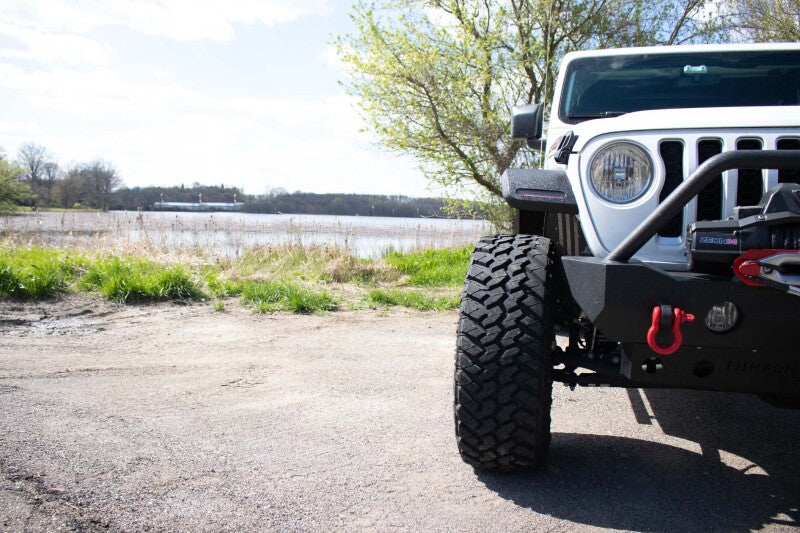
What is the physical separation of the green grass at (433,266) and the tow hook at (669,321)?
6848 millimetres

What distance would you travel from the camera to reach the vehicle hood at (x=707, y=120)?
8.24 feet

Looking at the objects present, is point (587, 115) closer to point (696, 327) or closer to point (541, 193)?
point (541, 193)

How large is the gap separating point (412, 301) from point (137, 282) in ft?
10.4

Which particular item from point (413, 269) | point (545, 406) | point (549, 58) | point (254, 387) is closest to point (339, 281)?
Result: point (413, 269)

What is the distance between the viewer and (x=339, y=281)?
9.47 m

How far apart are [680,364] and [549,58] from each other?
10635 mm

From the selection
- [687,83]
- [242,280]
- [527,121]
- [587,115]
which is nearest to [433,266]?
[242,280]

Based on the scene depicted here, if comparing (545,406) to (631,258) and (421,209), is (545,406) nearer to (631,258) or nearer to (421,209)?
(631,258)

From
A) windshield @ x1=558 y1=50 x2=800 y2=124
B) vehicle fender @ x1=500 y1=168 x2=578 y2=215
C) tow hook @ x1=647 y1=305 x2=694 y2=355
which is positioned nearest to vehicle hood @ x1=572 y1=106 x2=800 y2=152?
vehicle fender @ x1=500 y1=168 x2=578 y2=215

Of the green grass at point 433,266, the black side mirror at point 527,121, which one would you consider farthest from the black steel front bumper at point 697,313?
the green grass at point 433,266

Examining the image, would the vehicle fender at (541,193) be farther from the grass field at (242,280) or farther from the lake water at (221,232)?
the lake water at (221,232)

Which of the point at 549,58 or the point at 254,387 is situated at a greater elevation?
the point at 549,58

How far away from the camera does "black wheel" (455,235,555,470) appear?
8.67ft

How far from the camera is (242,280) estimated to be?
8617 mm
